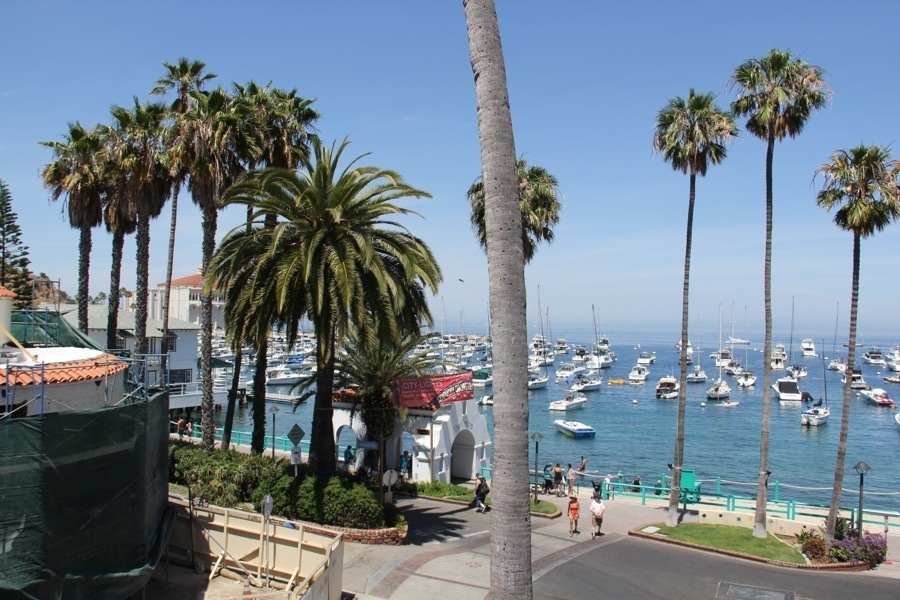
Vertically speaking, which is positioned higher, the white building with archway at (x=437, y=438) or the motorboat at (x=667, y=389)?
the white building with archway at (x=437, y=438)

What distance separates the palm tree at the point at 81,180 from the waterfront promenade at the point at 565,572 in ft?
72.9

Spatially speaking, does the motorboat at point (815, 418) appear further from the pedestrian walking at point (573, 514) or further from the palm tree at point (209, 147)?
the palm tree at point (209, 147)

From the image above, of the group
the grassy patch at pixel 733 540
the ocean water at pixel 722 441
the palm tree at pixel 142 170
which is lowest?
the ocean water at pixel 722 441

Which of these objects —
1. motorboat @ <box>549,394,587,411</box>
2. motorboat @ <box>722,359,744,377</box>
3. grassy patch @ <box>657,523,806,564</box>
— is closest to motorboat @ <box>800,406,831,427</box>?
motorboat @ <box>549,394,587,411</box>

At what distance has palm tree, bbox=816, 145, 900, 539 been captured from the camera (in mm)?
21125

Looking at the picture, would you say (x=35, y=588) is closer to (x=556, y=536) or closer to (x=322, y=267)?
A: (x=322, y=267)

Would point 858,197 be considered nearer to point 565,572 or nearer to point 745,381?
point 565,572

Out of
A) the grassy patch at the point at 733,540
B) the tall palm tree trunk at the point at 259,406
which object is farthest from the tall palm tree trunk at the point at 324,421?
the grassy patch at the point at 733,540

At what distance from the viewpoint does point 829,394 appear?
10969 centimetres

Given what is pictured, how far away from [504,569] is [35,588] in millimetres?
7972

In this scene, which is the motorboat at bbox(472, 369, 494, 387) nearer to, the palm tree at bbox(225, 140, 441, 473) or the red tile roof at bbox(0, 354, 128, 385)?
the palm tree at bbox(225, 140, 441, 473)

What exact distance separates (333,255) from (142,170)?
13.8m

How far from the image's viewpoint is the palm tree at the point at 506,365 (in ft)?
24.7

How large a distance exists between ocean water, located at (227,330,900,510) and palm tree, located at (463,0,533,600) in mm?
31846
